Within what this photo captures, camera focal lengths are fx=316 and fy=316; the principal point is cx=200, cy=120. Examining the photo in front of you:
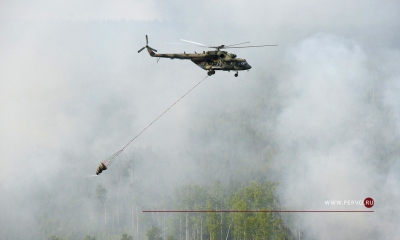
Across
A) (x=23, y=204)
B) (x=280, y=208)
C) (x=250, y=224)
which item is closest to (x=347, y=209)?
(x=280, y=208)

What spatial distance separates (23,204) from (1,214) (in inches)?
503

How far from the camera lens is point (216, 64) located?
51438 mm

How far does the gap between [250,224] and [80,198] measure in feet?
365

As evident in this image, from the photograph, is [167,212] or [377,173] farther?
[377,173]

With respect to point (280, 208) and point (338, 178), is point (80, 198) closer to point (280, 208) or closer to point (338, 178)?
point (280, 208)

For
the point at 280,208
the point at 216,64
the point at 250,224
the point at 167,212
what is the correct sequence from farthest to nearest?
the point at 167,212, the point at 280,208, the point at 250,224, the point at 216,64

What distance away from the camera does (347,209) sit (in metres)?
152

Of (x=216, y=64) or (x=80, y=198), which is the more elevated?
(x=216, y=64)

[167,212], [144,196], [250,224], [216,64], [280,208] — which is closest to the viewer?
[216,64]

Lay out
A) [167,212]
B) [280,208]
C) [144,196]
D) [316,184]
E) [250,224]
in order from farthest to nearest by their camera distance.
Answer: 1. [316,184]
2. [144,196]
3. [167,212]
4. [280,208]
5. [250,224]

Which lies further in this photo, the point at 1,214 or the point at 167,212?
the point at 1,214

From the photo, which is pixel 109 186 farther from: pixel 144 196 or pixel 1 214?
pixel 1 214

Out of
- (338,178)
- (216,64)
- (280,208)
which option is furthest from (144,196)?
(216,64)

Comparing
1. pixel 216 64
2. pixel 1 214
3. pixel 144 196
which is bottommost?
pixel 1 214
